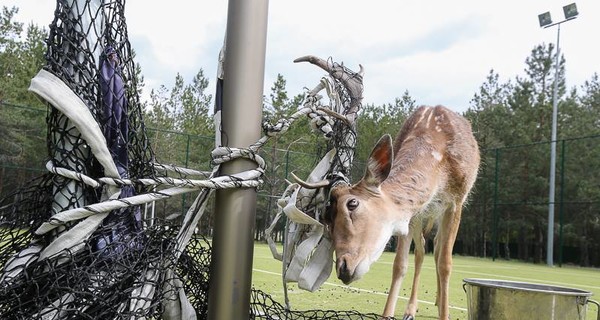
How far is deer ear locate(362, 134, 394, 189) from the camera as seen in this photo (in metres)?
2.01

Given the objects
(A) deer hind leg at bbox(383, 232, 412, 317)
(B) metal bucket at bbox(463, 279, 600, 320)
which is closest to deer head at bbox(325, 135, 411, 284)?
(B) metal bucket at bbox(463, 279, 600, 320)

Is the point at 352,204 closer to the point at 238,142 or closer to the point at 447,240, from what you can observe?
the point at 238,142

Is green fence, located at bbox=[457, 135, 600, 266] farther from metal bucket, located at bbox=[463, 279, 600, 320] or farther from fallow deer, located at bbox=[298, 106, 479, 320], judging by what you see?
metal bucket, located at bbox=[463, 279, 600, 320]

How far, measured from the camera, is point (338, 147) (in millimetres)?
2105

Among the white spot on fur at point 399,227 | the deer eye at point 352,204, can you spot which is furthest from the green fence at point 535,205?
the deer eye at point 352,204

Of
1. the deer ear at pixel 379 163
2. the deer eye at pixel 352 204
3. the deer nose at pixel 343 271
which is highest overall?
the deer ear at pixel 379 163

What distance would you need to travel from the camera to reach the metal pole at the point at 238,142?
166 centimetres

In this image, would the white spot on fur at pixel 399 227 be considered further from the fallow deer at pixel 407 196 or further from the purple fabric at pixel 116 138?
the purple fabric at pixel 116 138

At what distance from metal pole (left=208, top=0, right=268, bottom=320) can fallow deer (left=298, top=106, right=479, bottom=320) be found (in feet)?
1.29

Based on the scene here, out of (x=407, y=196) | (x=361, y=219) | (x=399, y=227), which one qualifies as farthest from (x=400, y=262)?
(x=361, y=219)

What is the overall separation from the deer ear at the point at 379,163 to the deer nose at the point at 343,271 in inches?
15.3

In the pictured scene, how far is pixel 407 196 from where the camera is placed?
102 inches

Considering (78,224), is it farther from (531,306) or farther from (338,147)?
(531,306)

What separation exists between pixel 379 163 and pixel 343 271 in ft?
1.48
